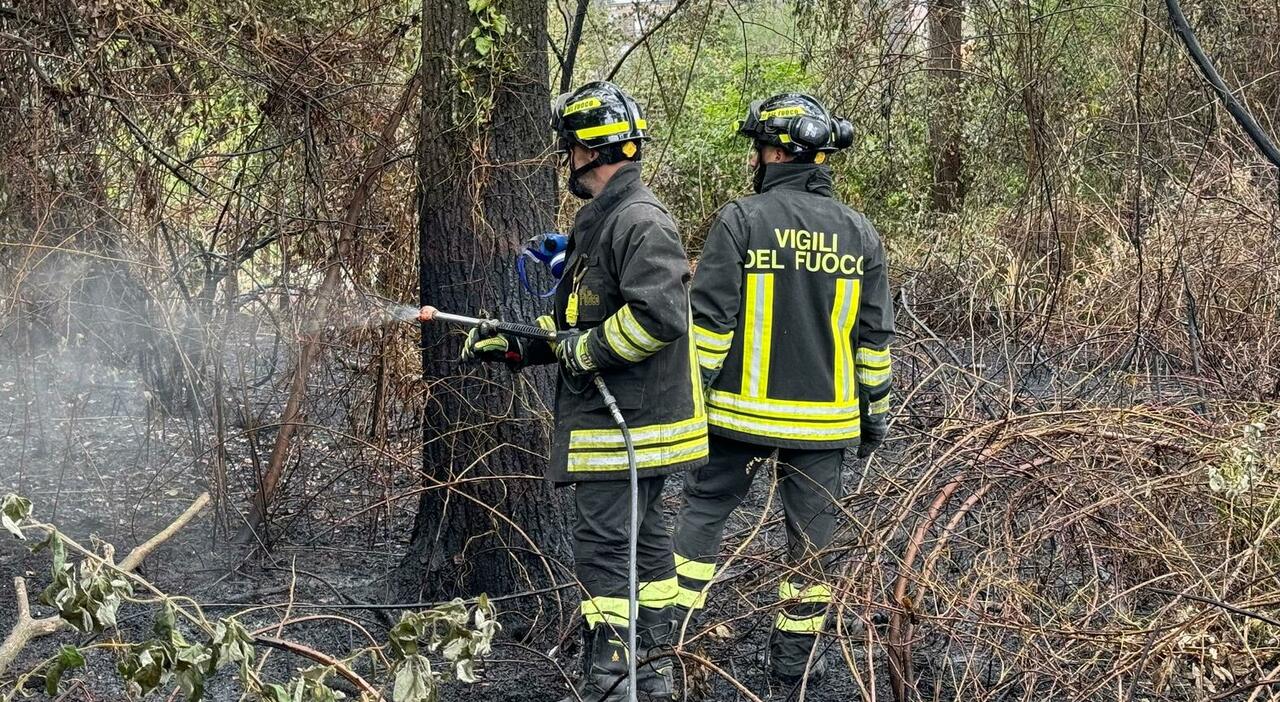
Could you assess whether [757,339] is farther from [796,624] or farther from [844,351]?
[796,624]

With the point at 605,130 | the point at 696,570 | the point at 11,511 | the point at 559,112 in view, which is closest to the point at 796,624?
the point at 696,570

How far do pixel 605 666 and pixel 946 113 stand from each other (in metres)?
7.56

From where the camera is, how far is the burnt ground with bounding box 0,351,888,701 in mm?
4262

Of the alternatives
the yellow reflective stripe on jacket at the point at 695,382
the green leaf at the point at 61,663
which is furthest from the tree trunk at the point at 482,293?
the green leaf at the point at 61,663

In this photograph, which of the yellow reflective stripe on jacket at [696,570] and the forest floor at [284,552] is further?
the yellow reflective stripe on jacket at [696,570]

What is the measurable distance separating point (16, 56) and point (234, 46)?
2.80 ft

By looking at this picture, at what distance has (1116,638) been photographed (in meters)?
3.51

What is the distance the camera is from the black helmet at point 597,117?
3855 millimetres

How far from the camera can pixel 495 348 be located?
4.01 m

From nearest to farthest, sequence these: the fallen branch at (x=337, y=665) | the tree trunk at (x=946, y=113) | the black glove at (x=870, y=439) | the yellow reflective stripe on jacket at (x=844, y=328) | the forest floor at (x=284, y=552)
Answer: the fallen branch at (x=337, y=665) → the forest floor at (x=284, y=552) → the yellow reflective stripe on jacket at (x=844, y=328) → the black glove at (x=870, y=439) → the tree trunk at (x=946, y=113)

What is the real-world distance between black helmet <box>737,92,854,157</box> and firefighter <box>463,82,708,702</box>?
52 centimetres

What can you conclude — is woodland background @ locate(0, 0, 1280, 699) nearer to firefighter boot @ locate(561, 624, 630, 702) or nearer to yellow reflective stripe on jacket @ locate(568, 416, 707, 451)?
firefighter boot @ locate(561, 624, 630, 702)

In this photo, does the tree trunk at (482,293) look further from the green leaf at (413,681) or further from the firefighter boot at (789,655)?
the green leaf at (413,681)

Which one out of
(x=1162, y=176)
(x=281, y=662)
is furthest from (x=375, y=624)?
(x=1162, y=176)
